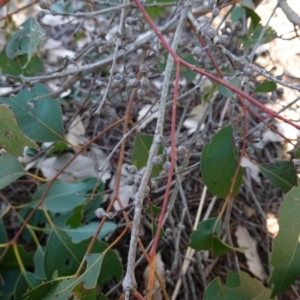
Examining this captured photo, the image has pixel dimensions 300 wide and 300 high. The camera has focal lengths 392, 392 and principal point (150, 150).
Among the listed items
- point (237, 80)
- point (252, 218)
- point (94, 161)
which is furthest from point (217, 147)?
point (94, 161)

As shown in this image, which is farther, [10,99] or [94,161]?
[94,161]

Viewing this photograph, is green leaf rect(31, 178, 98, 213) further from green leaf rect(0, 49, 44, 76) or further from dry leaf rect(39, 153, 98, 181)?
green leaf rect(0, 49, 44, 76)

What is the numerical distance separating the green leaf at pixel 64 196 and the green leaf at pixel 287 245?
56 centimetres

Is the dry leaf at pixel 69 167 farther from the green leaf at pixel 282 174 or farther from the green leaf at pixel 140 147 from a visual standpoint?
the green leaf at pixel 282 174

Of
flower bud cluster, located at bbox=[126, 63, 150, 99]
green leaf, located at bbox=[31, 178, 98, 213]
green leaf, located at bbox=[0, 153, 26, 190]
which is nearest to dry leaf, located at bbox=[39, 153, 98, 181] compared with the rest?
green leaf, located at bbox=[31, 178, 98, 213]

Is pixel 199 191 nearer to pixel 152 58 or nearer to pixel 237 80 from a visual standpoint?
pixel 237 80

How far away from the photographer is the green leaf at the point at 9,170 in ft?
A: 3.15

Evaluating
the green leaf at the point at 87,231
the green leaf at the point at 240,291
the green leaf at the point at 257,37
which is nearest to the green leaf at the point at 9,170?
the green leaf at the point at 87,231

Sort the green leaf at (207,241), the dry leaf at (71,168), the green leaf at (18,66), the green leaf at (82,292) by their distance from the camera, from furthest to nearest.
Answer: the dry leaf at (71,168), the green leaf at (18,66), the green leaf at (207,241), the green leaf at (82,292)

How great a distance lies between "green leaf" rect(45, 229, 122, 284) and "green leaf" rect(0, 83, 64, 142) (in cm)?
25

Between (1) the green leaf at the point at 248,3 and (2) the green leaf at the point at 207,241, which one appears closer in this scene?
(2) the green leaf at the point at 207,241

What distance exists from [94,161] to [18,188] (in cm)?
27

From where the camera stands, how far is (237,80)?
3.16 ft

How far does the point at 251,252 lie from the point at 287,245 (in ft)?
1.61
